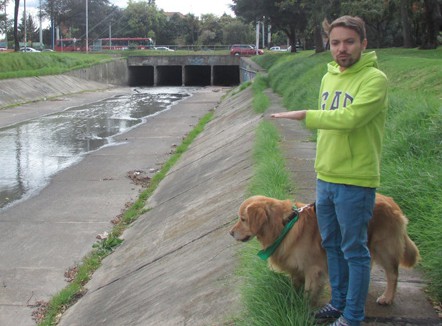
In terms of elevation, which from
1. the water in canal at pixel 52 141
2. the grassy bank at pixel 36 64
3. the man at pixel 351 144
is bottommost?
the water in canal at pixel 52 141

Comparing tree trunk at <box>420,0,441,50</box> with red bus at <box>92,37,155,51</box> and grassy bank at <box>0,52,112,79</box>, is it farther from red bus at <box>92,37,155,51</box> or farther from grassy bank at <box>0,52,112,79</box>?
red bus at <box>92,37,155,51</box>

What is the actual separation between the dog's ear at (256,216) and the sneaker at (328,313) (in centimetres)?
66

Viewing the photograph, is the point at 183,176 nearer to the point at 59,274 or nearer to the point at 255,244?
the point at 59,274

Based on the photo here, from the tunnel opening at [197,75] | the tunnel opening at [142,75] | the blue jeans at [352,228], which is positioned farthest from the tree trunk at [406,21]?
the tunnel opening at [142,75]

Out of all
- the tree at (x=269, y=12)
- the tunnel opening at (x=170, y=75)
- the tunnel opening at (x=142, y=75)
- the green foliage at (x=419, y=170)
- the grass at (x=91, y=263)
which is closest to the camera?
the green foliage at (x=419, y=170)

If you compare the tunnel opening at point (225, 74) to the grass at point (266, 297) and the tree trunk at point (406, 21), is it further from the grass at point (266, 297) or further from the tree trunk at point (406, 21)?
the grass at point (266, 297)

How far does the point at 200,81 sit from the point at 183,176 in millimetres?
57856

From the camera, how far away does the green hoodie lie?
3.14m

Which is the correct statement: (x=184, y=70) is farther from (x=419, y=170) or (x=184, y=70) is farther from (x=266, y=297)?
(x=266, y=297)

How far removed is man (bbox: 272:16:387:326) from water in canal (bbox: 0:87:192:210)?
9021 millimetres

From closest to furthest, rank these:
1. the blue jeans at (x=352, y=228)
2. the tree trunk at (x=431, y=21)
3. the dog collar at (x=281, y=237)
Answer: the blue jeans at (x=352, y=228) < the dog collar at (x=281, y=237) < the tree trunk at (x=431, y=21)

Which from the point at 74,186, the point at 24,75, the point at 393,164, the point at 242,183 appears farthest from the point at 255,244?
the point at 24,75

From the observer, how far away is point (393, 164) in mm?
6117

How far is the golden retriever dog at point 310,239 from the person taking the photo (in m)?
3.62
